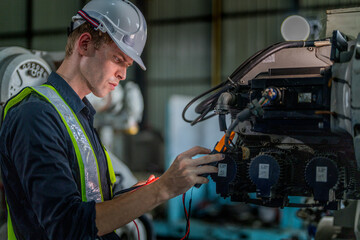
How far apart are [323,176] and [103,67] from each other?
0.74m

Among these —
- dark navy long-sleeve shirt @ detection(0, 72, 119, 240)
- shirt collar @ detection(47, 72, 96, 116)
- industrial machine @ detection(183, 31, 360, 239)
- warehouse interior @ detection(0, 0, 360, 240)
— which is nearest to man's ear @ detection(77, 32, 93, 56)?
shirt collar @ detection(47, 72, 96, 116)

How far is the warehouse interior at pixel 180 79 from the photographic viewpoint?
5.32 m

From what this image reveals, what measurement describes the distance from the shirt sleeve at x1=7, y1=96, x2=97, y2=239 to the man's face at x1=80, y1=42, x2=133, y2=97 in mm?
249

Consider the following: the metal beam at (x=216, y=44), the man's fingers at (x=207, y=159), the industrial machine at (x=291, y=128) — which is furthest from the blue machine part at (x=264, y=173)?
the metal beam at (x=216, y=44)

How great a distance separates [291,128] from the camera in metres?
1.27

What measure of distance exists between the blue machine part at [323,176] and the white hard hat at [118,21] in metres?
0.66

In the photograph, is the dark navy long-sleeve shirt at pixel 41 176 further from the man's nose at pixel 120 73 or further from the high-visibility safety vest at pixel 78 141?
the man's nose at pixel 120 73

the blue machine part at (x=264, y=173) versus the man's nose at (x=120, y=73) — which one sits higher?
the man's nose at (x=120, y=73)

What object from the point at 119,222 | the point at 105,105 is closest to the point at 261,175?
the point at 119,222

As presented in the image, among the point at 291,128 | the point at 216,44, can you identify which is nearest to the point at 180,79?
the point at 216,44

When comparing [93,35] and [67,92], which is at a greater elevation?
[93,35]

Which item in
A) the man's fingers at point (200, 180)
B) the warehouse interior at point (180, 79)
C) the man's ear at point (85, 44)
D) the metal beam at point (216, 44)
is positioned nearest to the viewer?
the man's fingers at point (200, 180)

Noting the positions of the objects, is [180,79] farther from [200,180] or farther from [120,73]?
[200,180]

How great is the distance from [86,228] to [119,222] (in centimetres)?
9
